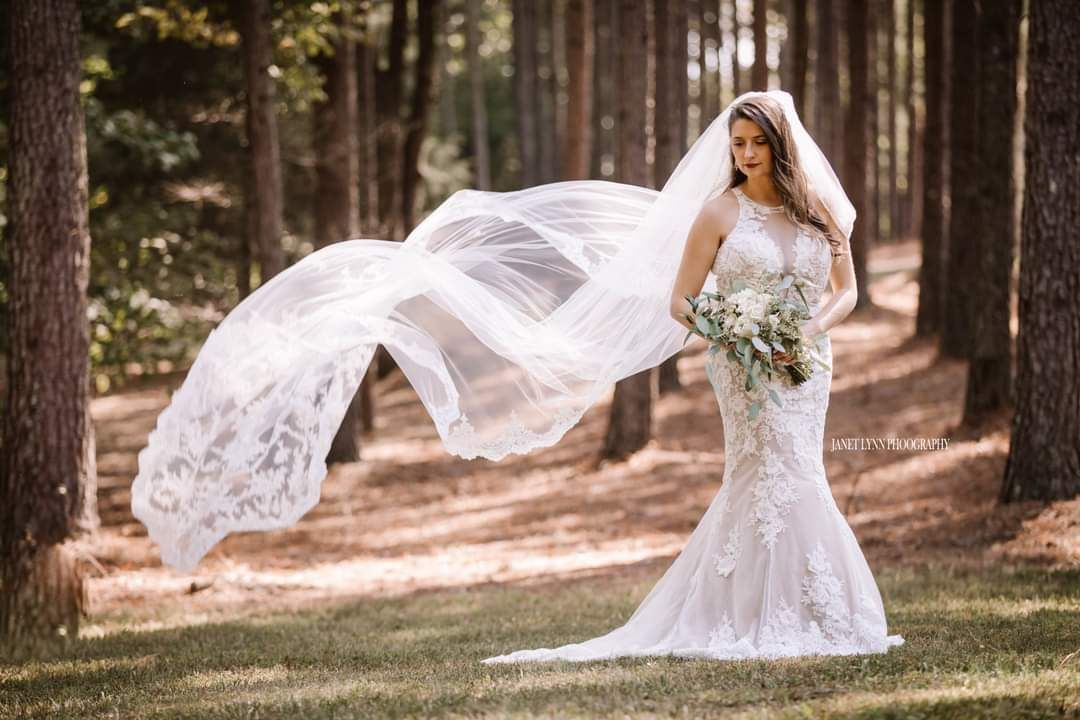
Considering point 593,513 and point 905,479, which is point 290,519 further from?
point 905,479

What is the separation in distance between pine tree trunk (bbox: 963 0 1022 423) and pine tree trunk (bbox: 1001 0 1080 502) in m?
4.08

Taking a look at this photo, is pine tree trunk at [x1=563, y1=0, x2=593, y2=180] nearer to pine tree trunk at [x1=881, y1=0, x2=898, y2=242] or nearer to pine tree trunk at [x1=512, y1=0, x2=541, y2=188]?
pine tree trunk at [x1=512, y1=0, x2=541, y2=188]

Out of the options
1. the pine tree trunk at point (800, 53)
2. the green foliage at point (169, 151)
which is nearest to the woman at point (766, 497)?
the green foliage at point (169, 151)

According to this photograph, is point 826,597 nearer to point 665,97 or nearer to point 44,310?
point 44,310

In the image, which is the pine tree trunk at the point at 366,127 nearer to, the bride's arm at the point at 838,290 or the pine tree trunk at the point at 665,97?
the pine tree trunk at the point at 665,97

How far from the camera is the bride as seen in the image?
595 centimetres

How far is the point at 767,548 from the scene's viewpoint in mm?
5895

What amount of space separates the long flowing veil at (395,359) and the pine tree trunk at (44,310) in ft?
7.33

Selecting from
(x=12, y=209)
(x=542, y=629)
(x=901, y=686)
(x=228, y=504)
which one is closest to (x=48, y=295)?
(x=12, y=209)

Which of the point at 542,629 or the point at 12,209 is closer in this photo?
the point at 542,629

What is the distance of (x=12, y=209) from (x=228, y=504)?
3638mm

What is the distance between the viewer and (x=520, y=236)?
7.24 metres

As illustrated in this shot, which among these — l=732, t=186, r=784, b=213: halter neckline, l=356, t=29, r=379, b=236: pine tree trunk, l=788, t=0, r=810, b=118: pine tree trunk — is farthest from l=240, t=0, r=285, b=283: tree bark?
l=788, t=0, r=810, b=118: pine tree trunk

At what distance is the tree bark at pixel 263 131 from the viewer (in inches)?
501
